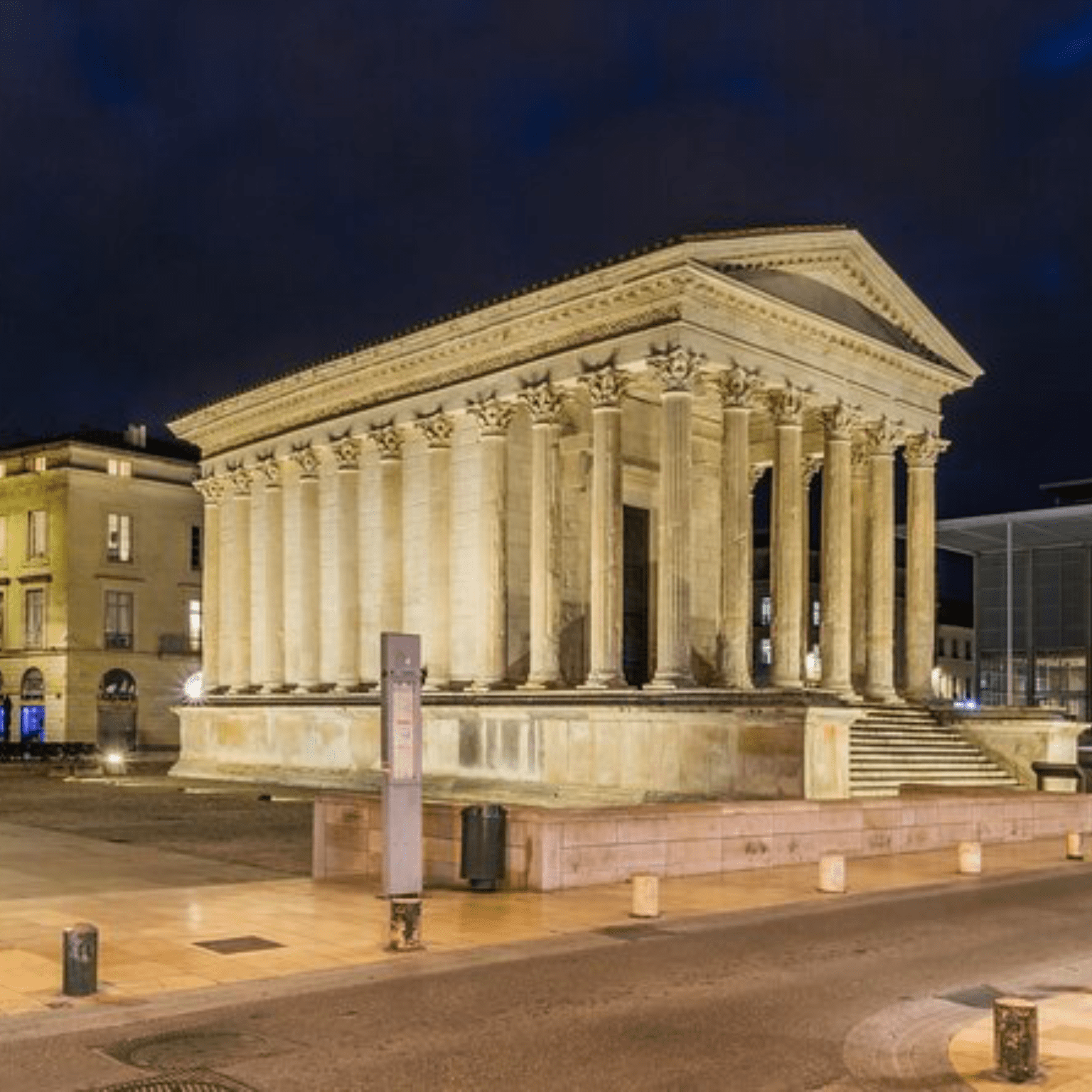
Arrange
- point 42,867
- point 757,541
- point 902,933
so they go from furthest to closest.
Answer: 1. point 757,541
2. point 42,867
3. point 902,933

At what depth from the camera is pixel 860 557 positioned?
41.8m

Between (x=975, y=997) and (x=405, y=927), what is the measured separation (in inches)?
213

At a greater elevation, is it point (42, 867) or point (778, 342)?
point (778, 342)

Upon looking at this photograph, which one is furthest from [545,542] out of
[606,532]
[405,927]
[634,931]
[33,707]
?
[33,707]

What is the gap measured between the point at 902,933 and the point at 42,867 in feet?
41.9

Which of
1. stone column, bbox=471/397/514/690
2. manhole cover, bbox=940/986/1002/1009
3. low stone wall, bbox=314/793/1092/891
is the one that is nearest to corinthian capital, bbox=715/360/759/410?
stone column, bbox=471/397/514/690

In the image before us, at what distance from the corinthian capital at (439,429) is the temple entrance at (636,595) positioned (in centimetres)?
557

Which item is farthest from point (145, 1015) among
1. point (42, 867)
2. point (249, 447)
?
point (249, 447)

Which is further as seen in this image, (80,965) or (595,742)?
(595,742)

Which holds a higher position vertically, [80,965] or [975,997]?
[80,965]

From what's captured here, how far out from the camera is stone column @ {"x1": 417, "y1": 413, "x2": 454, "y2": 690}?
3997cm

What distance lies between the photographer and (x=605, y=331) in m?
35.5

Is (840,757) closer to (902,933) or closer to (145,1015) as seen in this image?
(902,933)

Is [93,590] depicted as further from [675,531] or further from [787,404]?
[675,531]
